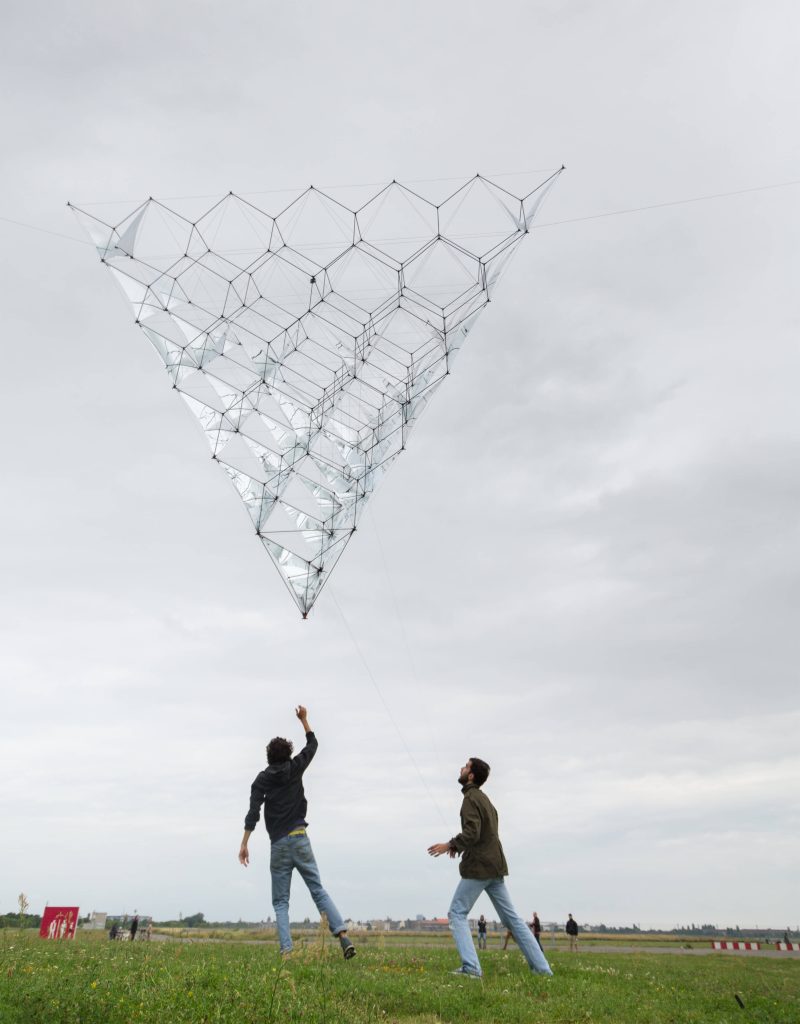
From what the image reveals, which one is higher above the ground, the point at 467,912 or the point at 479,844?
the point at 479,844

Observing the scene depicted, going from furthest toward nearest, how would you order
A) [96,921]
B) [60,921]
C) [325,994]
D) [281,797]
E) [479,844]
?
[96,921]
[60,921]
[281,797]
[479,844]
[325,994]

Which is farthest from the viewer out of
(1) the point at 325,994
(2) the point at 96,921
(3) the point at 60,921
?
(2) the point at 96,921

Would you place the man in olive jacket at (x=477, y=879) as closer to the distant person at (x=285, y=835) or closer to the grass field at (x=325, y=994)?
the grass field at (x=325, y=994)

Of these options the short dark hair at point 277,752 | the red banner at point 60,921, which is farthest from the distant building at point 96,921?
the short dark hair at point 277,752

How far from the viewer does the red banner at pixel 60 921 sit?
17.2 meters

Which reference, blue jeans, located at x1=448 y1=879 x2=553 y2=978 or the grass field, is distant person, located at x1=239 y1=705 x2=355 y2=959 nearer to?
the grass field

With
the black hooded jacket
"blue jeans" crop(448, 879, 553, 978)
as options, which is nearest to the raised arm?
the black hooded jacket

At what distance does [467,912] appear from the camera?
948cm

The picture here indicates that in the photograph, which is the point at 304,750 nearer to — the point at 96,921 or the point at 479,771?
the point at 479,771

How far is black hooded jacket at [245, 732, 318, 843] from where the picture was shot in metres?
10.3

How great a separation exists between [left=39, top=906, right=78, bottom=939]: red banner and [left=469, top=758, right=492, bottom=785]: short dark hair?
39.8 ft

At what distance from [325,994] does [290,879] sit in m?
3.59

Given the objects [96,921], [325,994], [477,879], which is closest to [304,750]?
[477,879]

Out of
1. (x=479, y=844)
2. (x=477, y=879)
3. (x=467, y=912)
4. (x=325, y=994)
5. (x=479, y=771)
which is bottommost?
(x=325, y=994)
